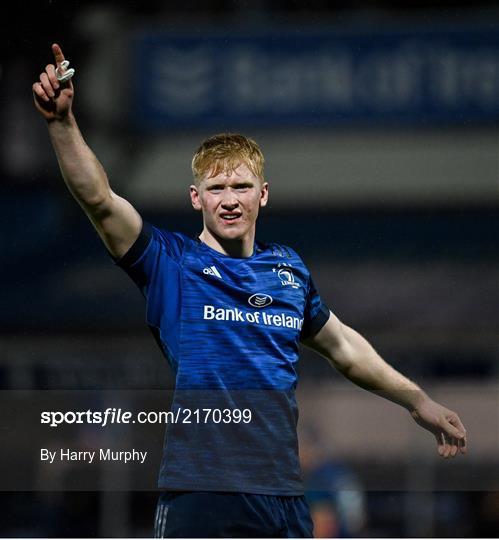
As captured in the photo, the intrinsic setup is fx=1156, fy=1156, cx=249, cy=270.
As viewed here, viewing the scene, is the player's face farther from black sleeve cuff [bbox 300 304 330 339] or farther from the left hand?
the left hand

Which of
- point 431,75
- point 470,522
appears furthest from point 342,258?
point 470,522

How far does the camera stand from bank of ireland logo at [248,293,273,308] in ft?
11.8

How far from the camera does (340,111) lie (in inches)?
486

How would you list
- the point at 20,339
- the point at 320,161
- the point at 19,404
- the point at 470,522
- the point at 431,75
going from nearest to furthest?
1. the point at 19,404
2. the point at 470,522
3. the point at 431,75
4. the point at 320,161
5. the point at 20,339

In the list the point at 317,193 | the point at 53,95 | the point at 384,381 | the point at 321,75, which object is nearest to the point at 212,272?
the point at 53,95

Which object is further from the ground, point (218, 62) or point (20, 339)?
point (218, 62)

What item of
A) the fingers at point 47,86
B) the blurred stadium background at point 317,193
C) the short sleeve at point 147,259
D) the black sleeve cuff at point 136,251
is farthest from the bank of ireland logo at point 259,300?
the blurred stadium background at point 317,193

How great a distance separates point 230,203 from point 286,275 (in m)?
0.32

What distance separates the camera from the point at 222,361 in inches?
138

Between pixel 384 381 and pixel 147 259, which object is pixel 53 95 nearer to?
pixel 147 259

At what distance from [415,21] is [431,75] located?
2.40 ft

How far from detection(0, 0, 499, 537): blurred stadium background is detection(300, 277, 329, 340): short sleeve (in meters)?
6.95

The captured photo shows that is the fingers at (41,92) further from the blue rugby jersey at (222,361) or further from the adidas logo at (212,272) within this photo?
the adidas logo at (212,272)

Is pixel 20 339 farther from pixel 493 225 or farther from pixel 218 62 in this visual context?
pixel 493 225
